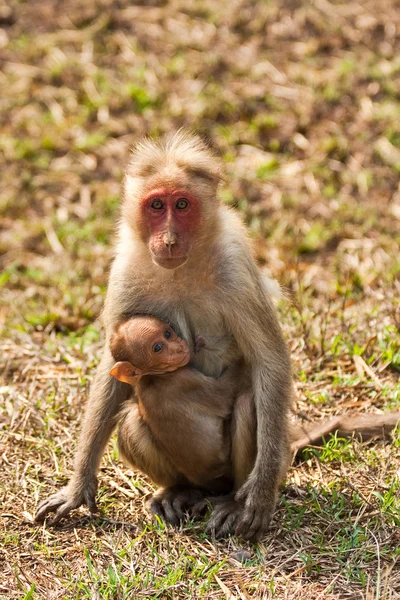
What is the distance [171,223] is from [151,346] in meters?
0.60

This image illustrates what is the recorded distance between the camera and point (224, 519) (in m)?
4.71

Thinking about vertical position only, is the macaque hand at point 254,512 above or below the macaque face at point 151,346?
below

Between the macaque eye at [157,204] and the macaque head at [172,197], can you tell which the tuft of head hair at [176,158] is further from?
the macaque eye at [157,204]

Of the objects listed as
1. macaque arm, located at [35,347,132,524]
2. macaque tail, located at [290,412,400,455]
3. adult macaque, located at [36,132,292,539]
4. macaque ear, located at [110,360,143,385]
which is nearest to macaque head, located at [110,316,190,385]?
macaque ear, located at [110,360,143,385]

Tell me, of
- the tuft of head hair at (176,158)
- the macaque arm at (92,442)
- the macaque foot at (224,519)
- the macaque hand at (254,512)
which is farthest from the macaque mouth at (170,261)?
the macaque foot at (224,519)

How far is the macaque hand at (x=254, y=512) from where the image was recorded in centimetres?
461

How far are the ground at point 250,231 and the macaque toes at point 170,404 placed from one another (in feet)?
1.14

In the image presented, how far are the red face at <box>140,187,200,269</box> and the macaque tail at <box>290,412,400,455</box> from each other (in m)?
1.31

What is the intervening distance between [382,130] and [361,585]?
20.7 ft

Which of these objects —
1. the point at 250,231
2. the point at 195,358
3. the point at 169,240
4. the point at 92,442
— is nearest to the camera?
the point at 169,240

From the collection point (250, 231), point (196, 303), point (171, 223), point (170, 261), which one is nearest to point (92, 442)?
point (196, 303)

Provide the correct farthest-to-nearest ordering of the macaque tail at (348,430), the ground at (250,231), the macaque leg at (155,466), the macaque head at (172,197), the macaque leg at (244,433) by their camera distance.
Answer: the macaque tail at (348,430), the macaque leg at (155,466), the macaque leg at (244,433), the macaque head at (172,197), the ground at (250,231)

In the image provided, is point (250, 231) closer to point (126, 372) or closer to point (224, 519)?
point (126, 372)

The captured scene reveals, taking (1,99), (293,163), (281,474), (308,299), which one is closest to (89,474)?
(281,474)
